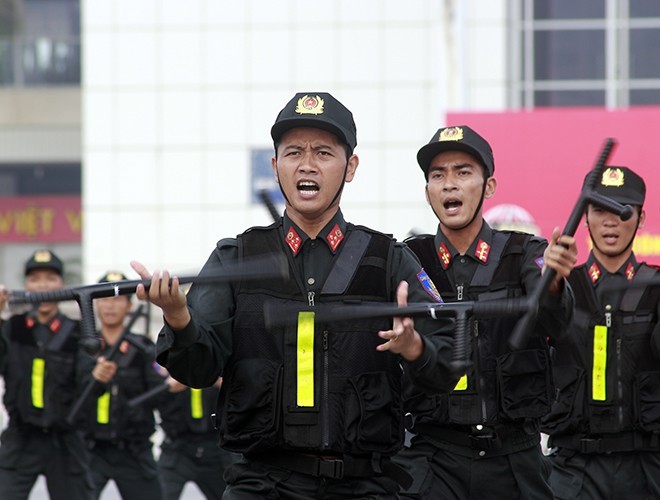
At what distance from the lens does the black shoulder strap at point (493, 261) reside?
273 inches

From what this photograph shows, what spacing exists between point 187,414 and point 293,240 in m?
7.18

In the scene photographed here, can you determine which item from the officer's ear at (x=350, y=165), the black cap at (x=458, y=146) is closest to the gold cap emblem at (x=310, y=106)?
the officer's ear at (x=350, y=165)

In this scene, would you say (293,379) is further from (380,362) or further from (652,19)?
(652,19)

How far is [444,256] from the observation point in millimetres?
7066

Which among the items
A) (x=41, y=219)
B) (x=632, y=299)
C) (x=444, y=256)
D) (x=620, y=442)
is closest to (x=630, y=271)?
(x=632, y=299)

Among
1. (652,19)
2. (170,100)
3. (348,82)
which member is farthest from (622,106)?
(170,100)

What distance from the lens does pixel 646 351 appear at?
307 inches

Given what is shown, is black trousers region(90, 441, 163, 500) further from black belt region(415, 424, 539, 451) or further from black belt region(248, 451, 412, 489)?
black belt region(248, 451, 412, 489)

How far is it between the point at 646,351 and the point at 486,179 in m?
1.45

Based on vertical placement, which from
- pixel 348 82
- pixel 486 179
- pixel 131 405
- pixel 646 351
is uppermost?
pixel 348 82

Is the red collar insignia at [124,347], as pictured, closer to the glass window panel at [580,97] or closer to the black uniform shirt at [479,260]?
the black uniform shirt at [479,260]

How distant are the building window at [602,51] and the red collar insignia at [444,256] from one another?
655 inches

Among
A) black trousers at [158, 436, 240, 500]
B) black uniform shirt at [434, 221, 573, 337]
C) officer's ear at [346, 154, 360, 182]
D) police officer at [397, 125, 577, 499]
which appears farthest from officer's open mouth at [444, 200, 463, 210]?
black trousers at [158, 436, 240, 500]

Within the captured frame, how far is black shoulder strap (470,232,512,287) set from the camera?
693 cm
